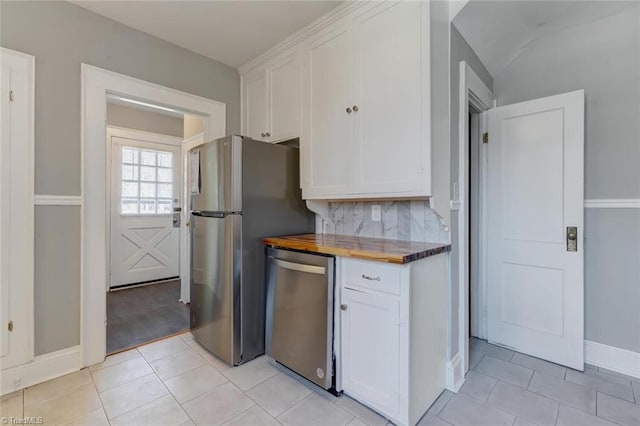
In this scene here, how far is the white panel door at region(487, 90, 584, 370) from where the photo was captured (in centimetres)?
204

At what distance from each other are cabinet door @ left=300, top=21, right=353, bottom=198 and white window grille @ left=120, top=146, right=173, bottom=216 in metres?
3.10

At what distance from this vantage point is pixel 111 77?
2.21 meters

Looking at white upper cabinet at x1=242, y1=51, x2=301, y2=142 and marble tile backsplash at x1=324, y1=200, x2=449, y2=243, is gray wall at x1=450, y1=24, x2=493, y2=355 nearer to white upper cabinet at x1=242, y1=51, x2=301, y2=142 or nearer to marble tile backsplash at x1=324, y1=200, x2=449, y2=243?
marble tile backsplash at x1=324, y1=200, x2=449, y2=243

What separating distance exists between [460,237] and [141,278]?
4323 millimetres

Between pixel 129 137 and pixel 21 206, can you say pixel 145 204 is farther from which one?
pixel 21 206

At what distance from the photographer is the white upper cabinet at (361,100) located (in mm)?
1697

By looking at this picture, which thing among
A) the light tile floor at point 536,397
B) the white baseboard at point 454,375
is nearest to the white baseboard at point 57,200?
the light tile floor at point 536,397

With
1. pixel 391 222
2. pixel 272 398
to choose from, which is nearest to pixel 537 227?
pixel 391 222

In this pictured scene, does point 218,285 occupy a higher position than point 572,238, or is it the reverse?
point 572,238

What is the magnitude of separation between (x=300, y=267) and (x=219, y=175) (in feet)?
3.02

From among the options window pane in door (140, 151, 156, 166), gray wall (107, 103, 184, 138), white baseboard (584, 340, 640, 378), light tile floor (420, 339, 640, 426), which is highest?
gray wall (107, 103, 184, 138)

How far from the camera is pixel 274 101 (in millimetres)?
2652

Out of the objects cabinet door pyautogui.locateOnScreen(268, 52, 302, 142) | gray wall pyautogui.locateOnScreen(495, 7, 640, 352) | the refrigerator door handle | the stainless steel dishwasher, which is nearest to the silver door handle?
gray wall pyautogui.locateOnScreen(495, 7, 640, 352)

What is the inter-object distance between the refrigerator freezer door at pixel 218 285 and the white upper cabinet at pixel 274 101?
3.22 ft
